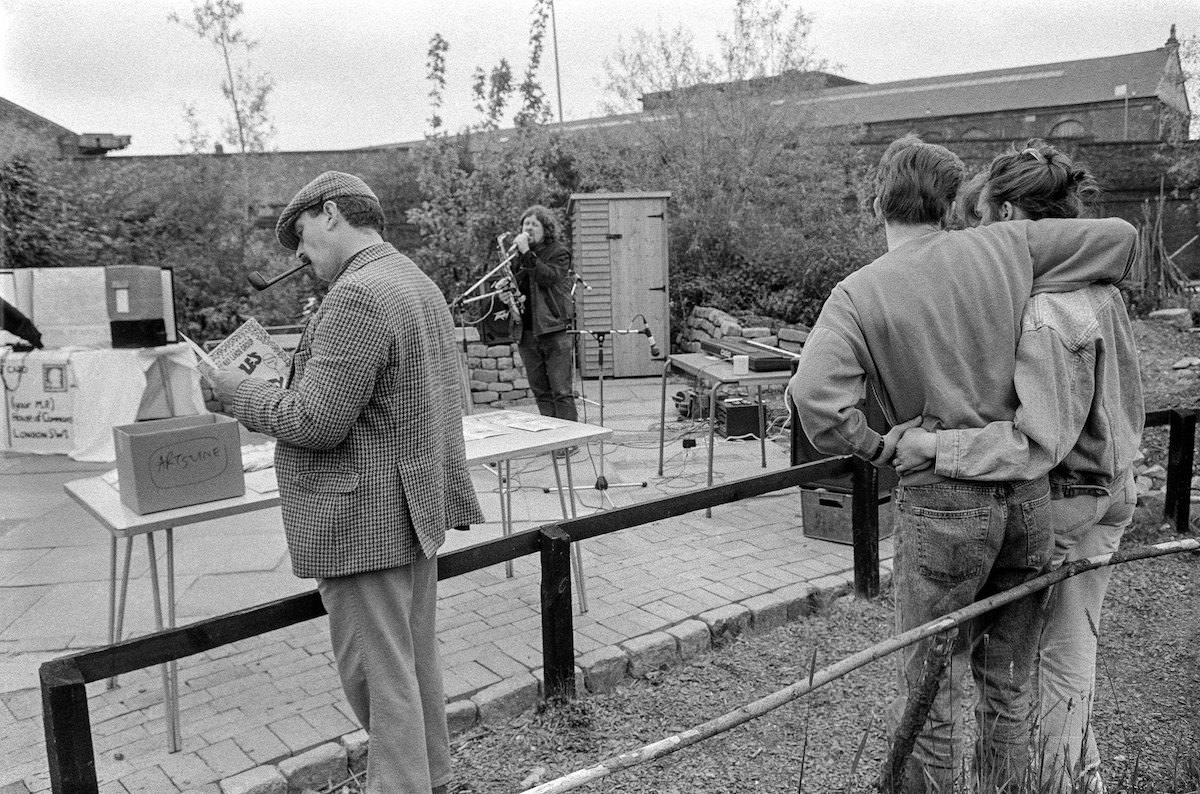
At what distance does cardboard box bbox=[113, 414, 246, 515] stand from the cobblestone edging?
89 centimetres

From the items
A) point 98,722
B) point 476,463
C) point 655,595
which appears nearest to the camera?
point 98,722

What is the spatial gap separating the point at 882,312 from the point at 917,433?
11.1 inches

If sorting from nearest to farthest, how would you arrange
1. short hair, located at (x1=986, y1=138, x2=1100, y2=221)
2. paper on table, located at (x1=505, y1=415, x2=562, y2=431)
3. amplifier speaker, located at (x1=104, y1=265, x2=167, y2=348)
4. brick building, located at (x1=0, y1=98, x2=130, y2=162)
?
1. short hair, located at (x1=986, y1=138, x2=1100, y2=221)
2. paper on table, located at (x1=505, y1=415, x2=562, y2=431)
3. amplifier speaker, located at (x1=104, y1=265, x2=167, y2=348)
4. brick building, located at (x1=0, y1=98, x2=130, y2=162)

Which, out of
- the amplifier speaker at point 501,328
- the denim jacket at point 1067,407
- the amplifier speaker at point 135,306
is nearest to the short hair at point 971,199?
the denim jacket at point 1067,407

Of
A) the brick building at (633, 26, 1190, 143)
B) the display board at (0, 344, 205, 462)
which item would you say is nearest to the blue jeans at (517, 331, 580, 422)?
the display board at (0, 344, 205, 462)

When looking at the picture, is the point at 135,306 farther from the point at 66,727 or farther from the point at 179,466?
the point at 66,727

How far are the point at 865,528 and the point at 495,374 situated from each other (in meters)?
6.62

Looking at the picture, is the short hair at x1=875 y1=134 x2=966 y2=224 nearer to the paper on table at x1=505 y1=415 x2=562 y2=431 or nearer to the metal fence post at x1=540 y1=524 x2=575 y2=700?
the metal fence post at x1=540 y1=524 x2=575 y2=700

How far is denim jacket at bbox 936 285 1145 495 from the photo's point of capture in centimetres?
196

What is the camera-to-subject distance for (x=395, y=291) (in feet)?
7.41

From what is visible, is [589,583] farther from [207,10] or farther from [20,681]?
[207,10]

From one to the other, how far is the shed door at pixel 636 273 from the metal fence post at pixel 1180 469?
7.02 m

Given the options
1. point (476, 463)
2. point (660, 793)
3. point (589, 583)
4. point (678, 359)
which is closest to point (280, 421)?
point (476, 463)

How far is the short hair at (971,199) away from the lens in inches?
85.3
